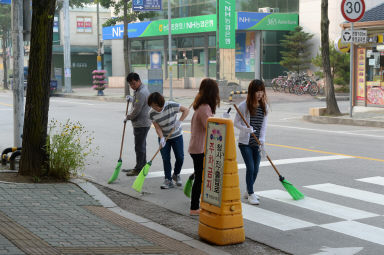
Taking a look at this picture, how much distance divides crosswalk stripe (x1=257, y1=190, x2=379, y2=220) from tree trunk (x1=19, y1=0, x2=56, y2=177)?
343 cm

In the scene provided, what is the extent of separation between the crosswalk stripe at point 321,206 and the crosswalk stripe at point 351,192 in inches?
21.4

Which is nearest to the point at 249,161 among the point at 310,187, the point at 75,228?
the point at 310,187

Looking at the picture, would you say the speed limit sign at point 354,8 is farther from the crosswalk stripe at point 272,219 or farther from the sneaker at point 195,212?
the sneaker at point 195,212

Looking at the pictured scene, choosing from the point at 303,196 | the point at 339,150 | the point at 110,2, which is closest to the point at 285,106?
the point at 110,2

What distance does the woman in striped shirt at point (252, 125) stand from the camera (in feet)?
26.9

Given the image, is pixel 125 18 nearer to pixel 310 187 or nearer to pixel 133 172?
pixel 133 172

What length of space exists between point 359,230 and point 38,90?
5.16 meters

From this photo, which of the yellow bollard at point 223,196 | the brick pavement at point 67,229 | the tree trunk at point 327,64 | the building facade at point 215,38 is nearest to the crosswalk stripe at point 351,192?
the yellow bollard at point 223,196

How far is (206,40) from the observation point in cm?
4281

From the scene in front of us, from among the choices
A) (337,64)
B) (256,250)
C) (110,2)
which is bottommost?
(256,250)

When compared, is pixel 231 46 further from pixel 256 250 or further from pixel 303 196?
pixel 256 250

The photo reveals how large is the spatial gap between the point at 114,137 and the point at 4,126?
5.03 metres

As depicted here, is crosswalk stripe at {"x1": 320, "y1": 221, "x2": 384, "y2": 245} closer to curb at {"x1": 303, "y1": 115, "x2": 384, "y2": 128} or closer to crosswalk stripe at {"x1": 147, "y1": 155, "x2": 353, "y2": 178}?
crosswalk stripe at {"x1": 147, "y1": 155, "x2": 353, "y2": 178}

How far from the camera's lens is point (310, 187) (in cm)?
925
